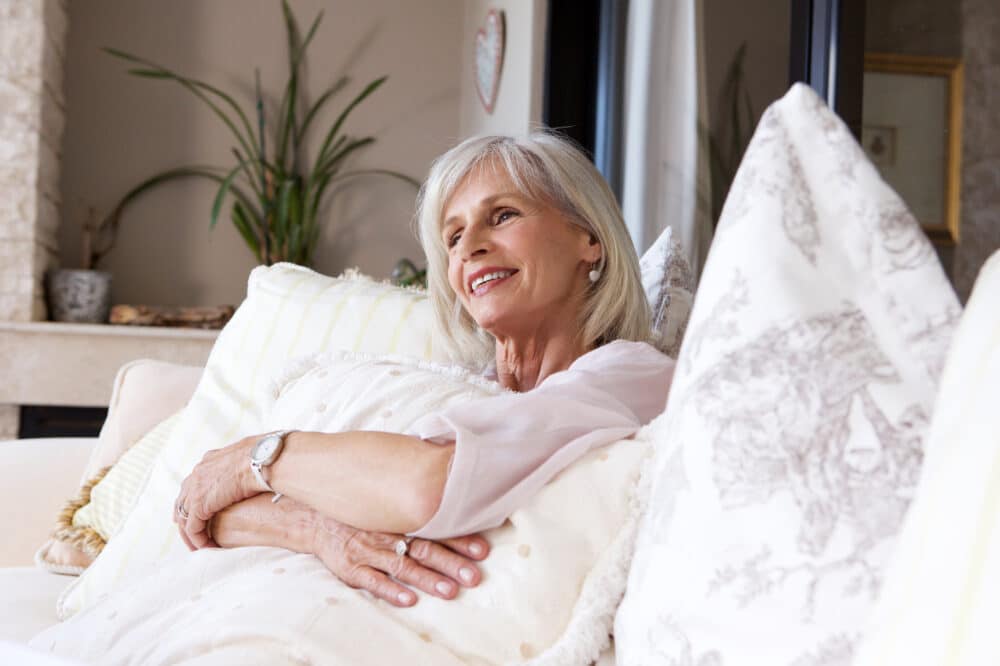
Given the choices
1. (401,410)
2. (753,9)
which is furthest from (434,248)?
(753,9)

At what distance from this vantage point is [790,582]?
617 mm

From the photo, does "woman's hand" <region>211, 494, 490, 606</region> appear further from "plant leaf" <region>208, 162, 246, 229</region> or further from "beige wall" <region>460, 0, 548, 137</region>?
"plant leaf" <region>208, 162, 246, 229</region>

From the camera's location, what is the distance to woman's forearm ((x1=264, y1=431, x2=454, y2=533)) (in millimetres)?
984

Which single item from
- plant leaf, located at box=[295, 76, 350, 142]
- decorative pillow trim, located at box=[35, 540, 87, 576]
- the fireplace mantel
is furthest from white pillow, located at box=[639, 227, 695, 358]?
plant leaf, located at box=[295, 76, 350, 142]

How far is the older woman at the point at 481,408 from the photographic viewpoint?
0.97 metres

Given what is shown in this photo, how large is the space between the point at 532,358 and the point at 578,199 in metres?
0.22

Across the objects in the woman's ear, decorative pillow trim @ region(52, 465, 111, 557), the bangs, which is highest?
the bangs

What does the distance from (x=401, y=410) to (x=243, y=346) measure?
543 mm

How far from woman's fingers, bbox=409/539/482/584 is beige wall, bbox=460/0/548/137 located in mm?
2060

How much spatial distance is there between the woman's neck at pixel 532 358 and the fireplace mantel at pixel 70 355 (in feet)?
8.28

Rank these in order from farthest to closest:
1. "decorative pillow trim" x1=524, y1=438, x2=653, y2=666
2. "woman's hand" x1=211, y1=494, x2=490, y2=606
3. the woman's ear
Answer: the woman's ear, "woman's hand" x1=211, y1=494, x2=490, y2=606, "decorative pillow trim" x1=524, y1=438, x2=653, y2=666

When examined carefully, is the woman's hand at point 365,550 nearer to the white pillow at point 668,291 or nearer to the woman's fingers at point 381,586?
the woman's fingers at point 381,586

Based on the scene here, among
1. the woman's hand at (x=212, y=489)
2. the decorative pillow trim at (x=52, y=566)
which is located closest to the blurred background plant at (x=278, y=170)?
the decorative pillow trim at (x=52, y=566)

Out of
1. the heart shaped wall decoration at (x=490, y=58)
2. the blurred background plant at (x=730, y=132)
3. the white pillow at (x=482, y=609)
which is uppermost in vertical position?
the heart shaped wall decoration at (x=490, y=58)
